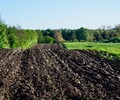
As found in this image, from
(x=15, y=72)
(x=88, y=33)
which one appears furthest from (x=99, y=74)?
(x=88, y=33)

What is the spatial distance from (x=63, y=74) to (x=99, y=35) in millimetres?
118192

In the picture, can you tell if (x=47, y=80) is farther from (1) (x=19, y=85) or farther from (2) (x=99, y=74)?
(2) (x=99, y=74)

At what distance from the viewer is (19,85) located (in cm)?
1708

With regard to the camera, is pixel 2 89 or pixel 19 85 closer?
pixel 2 89

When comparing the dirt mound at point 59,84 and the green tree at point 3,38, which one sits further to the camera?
the green tree at point 3,38

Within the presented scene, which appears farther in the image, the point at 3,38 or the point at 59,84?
the point at 3,38

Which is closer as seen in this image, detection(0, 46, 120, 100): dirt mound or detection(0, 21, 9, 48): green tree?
detection(0, 46, 120, 100): dirt mound

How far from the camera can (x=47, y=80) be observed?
1841cm

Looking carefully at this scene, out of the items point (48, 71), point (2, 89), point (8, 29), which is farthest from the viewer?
point (8, 29)

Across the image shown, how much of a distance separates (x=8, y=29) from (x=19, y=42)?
200 inches

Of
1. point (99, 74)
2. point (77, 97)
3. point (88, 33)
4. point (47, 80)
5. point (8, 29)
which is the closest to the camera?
point (77, 97)

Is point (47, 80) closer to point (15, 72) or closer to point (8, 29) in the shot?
Result: point (15, 72)

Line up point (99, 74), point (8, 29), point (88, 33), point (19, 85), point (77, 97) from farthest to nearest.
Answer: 1. point (88, 33)
2. point (8, 29)
3. point (99, 74)
4. point (19, 85)
5. point (77, 97)

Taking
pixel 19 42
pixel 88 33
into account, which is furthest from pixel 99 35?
pixel 19 42
